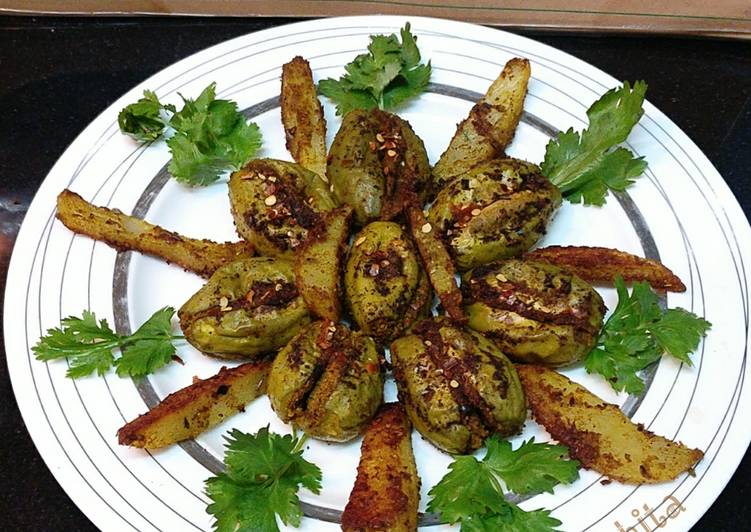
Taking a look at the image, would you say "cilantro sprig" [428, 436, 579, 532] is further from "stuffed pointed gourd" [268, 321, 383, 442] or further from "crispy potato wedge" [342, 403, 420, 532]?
"stuffed pointed gourd" [268, 321, 383, 442]

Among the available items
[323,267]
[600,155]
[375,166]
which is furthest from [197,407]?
[600,155]

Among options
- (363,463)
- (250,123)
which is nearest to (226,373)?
(363,463)

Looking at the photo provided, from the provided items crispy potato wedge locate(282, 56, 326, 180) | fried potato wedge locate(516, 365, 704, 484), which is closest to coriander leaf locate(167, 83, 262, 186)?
crispy potato wedge locate(282, 56, 326, 180)

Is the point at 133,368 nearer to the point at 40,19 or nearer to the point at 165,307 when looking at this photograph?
the point at 165,307

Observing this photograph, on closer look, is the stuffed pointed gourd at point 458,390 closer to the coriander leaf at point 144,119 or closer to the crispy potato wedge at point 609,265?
the crispy potato wedge at point 609,265

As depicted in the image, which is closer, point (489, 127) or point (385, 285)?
point (385, 285)

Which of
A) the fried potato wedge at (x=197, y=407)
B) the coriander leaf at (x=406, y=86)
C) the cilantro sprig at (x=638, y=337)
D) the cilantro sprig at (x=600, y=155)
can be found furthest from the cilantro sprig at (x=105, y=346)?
the cilantro sprig at (x=600, y=155)

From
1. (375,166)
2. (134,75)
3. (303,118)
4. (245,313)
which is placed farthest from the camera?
(134,75)

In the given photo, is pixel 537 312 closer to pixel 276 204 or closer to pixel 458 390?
pixel 458 390
